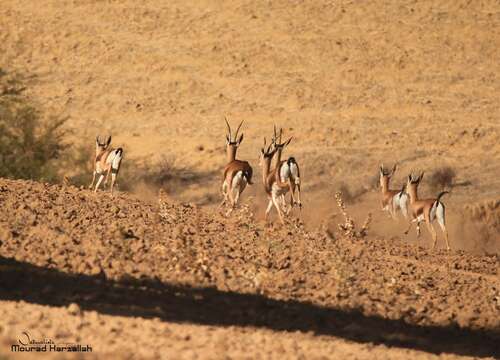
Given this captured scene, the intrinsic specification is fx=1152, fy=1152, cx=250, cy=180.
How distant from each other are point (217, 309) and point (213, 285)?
1163 millimetres

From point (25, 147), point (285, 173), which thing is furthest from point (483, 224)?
point (25, 147)

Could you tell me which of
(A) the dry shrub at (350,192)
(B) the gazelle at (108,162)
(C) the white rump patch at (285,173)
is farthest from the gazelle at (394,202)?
(B) the gazelle at (108,162)

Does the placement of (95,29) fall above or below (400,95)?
above

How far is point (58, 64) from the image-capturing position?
47688 mm

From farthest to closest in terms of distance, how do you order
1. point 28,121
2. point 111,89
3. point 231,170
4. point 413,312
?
point 111,89 → point 28,121 → point 231,170 → point 413,312

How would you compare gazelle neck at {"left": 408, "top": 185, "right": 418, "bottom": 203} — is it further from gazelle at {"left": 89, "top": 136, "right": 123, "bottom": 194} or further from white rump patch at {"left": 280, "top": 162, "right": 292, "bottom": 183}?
gazelle at {"left": 89, "top": 136, "right": 123, "bottom": 194}

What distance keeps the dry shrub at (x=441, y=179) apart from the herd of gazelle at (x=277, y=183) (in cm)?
345

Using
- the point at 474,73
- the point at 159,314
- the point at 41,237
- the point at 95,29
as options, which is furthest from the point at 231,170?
the point at 95,29

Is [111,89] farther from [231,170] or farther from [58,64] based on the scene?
[231,170]

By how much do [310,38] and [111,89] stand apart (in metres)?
9.03

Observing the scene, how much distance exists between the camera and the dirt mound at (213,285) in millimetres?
8914
